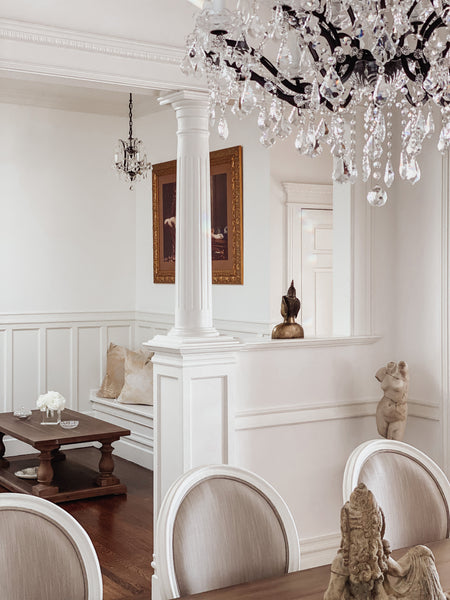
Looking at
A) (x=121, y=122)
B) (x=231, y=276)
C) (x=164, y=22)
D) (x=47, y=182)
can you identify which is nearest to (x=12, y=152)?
(x=47, y=182)

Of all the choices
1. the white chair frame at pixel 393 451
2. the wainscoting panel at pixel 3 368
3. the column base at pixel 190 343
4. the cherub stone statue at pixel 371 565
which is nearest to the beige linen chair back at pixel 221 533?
the white chair frame at pixel 393 451

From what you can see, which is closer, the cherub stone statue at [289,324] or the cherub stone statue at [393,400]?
the cherub stone statue at [393,400]

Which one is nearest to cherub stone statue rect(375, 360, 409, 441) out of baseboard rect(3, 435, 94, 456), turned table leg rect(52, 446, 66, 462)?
turned table leg rect(52, 446, 66, 462)

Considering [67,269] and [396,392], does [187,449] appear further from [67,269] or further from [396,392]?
[67,269]

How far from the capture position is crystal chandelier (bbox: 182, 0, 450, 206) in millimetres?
1760

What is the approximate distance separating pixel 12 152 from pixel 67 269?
3.54 ft

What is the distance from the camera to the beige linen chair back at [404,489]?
2533mm

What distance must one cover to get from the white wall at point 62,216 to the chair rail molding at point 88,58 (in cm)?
332

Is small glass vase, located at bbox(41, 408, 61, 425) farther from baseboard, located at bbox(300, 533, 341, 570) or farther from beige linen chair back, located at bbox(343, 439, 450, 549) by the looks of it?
beige linen chair back, located at bbox(343, 439, 450, 549)

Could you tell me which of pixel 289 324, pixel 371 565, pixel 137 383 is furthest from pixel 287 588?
pixel 137 383

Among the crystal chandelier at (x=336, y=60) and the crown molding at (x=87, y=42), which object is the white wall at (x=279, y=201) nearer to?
the crown molding at (x=87, y=42)

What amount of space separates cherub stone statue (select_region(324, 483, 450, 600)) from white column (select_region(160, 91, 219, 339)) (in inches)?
91.5

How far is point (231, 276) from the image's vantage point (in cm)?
610

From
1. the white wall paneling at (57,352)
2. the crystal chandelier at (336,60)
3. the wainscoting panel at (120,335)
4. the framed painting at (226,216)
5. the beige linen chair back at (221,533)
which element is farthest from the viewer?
the wainscoting panel at (120,335)
